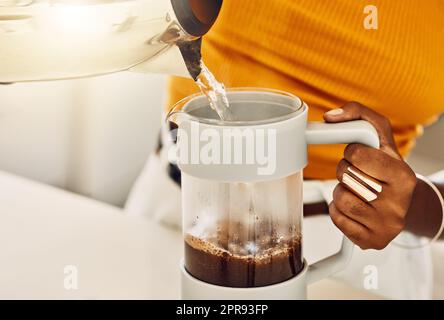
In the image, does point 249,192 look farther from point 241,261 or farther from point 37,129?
point 37,129

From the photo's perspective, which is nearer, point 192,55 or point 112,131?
point 192,55

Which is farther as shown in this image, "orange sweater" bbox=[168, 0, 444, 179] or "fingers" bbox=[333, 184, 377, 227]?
"orange sweater" bbox=[168, 0, 444, 179]

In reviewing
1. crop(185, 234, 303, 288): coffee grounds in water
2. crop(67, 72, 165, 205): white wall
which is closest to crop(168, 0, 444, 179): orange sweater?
crop(185, 234, 303, 288): coffee grounds in water

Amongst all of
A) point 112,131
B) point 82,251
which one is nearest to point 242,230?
point 82,251

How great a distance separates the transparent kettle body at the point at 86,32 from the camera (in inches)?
15.6

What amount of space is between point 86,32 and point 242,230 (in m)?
0.14

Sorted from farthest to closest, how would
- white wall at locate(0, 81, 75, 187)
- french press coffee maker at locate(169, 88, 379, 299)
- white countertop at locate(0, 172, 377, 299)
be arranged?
1. white wall at locate(0, 81, 75, 187)
2. white countertop at locate(0, 172, 377, 299)
3. french press coffee maker at locate(169, 88, 379, 299)

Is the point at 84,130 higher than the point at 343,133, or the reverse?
the point at 343,133

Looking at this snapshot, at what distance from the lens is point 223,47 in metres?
0.60

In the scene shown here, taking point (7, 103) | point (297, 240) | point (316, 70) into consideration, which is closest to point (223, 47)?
point (316, 70)

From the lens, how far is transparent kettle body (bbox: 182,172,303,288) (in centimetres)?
41

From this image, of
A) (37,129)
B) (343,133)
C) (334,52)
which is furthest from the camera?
(37,129)

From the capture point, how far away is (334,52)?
580 mm

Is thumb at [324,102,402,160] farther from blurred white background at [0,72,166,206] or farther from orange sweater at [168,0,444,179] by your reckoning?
blurred white background at [0,72,166,206]
